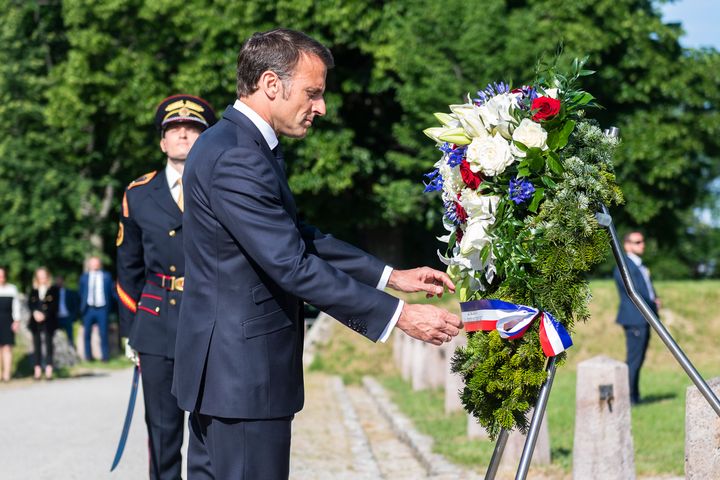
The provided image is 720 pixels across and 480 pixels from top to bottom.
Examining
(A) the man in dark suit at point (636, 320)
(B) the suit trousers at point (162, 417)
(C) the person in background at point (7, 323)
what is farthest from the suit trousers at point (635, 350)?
(C) the person in background at point (7, 323)

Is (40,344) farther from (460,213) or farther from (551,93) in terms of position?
(551,93)

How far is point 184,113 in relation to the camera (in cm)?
630

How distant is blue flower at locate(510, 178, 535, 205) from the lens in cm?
448

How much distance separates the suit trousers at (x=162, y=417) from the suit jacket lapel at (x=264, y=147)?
2.08 meters

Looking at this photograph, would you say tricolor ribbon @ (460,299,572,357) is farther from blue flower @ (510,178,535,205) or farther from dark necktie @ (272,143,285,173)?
dark necktie @ (272,143,285,173)

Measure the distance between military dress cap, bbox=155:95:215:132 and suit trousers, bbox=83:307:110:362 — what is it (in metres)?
16.1

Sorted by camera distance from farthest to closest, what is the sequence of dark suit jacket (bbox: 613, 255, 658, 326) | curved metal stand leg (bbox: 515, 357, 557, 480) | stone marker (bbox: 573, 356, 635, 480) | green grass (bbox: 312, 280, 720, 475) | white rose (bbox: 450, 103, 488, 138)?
dark suit jacket (bbox: 613, 255, 658, 326) → green grass (bbox: 312, 280, 720, 475) → stone marker (bbox: 573, 356, 635, 480) → white rose (bbox: 450, 103, 488, 138) → curved metal stand leg (bbox: 515, 357, 557, 480)

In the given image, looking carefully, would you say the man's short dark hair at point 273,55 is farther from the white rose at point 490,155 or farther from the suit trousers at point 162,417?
the suit trousers at point 162,417

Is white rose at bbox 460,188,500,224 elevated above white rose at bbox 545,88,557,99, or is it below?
below

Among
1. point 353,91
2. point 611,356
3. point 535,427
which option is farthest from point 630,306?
point 353,91

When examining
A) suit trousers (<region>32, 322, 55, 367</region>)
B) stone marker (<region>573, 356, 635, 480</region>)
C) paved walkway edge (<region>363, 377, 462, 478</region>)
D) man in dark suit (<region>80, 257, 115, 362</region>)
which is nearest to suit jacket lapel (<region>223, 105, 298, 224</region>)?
stone marker (<region>573, 356, 635, 480</region>)

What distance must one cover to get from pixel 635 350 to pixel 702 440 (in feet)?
25.5

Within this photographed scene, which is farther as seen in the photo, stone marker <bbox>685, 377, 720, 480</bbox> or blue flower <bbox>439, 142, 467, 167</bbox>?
stone marker <bbox>685, 377, 720, 480</bbox>

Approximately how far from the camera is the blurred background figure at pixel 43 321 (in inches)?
707
